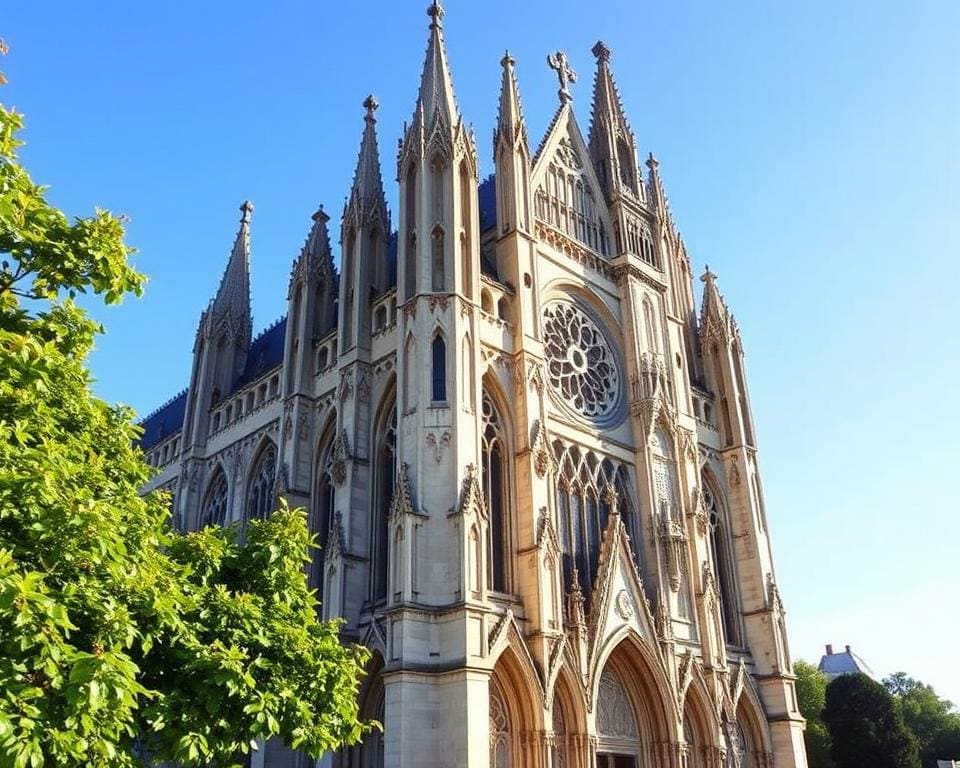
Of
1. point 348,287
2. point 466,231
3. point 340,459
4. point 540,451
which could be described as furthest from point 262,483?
point 466,231

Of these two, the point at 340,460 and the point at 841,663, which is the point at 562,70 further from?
the point at 841,663

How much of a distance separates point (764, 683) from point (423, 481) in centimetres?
1717

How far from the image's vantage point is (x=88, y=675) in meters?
9.55

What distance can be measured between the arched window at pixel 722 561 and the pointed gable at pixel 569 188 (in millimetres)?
11417

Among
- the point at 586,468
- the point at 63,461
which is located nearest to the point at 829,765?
the point at 586,468

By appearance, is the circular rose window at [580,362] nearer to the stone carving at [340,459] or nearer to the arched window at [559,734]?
the stone carving at [340,459]

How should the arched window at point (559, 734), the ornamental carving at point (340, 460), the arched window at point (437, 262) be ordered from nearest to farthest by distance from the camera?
1. the arched window at point (559, 734)
2. the arched window at point (437, 262)
3. the ornamental carving at point (340, 460)

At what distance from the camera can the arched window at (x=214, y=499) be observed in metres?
38.7

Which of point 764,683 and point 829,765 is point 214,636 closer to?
point 764,683

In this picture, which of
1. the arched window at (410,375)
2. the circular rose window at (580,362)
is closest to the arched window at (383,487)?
the arched window at (410,375)

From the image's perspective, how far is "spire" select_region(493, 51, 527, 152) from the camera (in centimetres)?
3494

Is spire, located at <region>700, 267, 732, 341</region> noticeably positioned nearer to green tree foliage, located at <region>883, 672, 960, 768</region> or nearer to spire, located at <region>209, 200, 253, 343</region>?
spire, located at <region>209, 200, 253, 343</region>

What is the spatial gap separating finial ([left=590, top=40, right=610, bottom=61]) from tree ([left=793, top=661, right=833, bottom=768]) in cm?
3821

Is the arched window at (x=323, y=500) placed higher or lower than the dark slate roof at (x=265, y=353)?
lower
